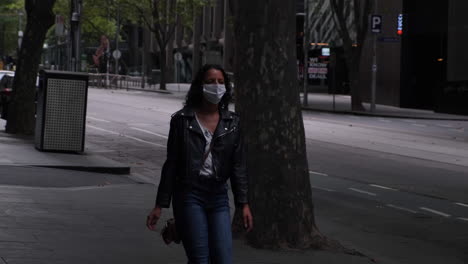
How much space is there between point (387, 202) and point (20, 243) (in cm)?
649

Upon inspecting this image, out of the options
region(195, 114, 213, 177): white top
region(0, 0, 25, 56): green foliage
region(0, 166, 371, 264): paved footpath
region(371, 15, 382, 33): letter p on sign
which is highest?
region(0, 0, 25, 56): green foliage

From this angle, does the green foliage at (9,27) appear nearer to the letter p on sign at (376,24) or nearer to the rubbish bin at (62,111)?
the letter p on sign at (376,24)

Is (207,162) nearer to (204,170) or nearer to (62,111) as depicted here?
(204,170)

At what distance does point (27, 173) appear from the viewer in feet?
43.2

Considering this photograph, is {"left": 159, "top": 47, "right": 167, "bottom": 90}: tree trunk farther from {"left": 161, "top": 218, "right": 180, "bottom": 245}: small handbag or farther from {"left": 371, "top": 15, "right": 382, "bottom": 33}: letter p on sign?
{"left": 161, "top": 218, "right": 180, "bottom": 245}: small handbag

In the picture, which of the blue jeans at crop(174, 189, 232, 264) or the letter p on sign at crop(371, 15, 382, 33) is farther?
the letter p on sign at crop(371, 15, 382, 33)

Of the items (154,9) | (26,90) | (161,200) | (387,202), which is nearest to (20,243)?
(161,200)

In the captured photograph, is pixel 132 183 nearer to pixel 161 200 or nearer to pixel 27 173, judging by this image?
pixel 27 173

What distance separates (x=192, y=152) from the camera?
564 centimetres

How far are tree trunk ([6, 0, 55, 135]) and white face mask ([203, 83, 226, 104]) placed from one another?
1473 cm

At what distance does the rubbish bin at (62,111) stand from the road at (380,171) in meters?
1.16

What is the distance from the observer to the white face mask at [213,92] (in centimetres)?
569

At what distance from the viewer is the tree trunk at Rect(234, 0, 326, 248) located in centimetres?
866

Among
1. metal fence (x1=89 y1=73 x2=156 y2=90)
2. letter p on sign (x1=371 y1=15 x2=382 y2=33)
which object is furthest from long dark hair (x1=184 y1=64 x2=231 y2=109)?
metal fence (x1=89 y1=73 x2=156 y2=90)
